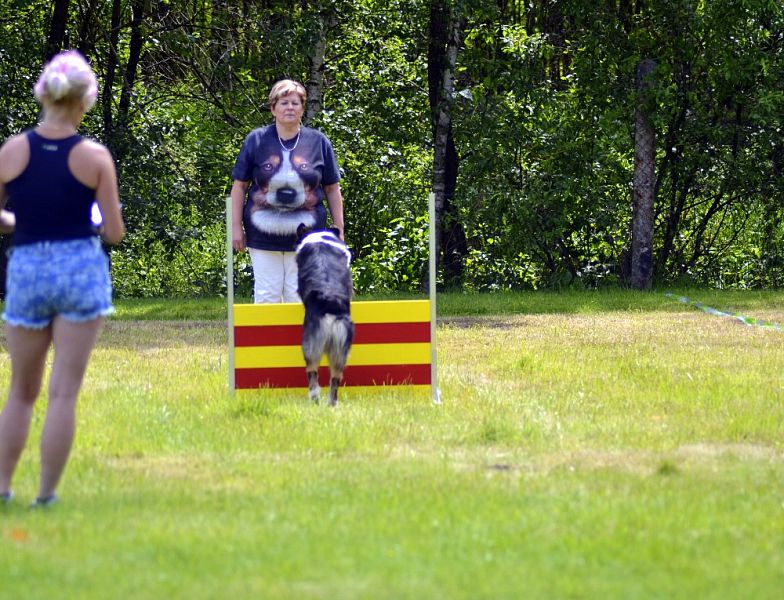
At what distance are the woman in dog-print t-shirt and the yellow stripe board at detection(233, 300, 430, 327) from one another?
47cm

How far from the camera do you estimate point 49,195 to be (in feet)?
16.1

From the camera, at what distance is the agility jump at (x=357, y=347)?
805 centimetres

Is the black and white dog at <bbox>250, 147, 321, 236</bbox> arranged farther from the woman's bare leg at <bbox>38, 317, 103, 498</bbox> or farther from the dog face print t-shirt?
the woman's bare leg at <bbox>38, 317, 103, 498</bbox>

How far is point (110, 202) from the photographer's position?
4934 mm

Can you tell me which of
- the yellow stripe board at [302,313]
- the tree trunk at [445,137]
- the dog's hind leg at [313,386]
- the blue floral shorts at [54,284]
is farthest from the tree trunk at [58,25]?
the blue floral shorts at [54,284]

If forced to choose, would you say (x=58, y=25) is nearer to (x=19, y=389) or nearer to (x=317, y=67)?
(x=317, y=67)

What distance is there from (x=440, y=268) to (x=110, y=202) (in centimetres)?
1411

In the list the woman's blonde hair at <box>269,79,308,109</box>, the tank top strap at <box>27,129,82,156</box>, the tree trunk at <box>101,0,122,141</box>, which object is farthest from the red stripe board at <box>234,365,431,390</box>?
the tree trunk at <box>101,0,122,141</box>

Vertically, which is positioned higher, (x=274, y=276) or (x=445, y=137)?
(x=445, y=137)

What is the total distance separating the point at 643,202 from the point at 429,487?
499 inches

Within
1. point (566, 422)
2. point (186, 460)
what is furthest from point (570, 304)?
point (186, 460)

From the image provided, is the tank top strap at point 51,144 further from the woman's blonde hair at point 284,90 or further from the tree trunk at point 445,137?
the tree trunk at point 445,137

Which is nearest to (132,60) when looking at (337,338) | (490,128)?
(490,128)

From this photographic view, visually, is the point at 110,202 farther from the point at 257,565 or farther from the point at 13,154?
the point at 257,565
